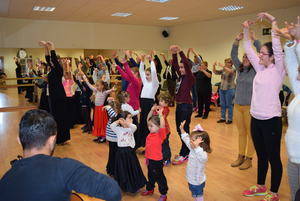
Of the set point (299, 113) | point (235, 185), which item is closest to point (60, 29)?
point (235, 185)

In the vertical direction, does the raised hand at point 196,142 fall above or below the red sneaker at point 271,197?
above

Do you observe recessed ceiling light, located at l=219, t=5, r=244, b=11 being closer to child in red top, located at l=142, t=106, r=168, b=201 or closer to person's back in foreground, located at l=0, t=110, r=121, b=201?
child in red top, located at l=142, t=106, r=168, b=201

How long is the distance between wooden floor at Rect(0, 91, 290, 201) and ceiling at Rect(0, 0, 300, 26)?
11.3 feet

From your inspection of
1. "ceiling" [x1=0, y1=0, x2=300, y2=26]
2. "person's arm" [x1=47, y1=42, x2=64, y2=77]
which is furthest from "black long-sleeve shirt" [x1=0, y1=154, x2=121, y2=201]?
"ceiling" [x1=0, y1=0, x2=300, y2=26]

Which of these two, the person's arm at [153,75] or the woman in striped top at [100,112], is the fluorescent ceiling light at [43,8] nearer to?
the woman in striped top at [100,112]

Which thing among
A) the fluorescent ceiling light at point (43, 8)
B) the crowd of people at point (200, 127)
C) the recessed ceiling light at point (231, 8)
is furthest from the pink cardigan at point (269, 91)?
the fluorescent ceiling light at point (43, 8)

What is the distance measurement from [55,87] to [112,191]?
3983 millimetres

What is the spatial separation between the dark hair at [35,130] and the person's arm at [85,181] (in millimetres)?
190

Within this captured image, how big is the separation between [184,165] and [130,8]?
19.5ft

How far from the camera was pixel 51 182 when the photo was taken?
43.3 inches

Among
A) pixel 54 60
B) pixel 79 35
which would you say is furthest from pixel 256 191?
pixel 79 35

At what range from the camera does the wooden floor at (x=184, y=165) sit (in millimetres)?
3119

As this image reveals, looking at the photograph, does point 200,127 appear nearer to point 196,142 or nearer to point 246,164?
point 196,142

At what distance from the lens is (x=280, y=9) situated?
28.6 feet
